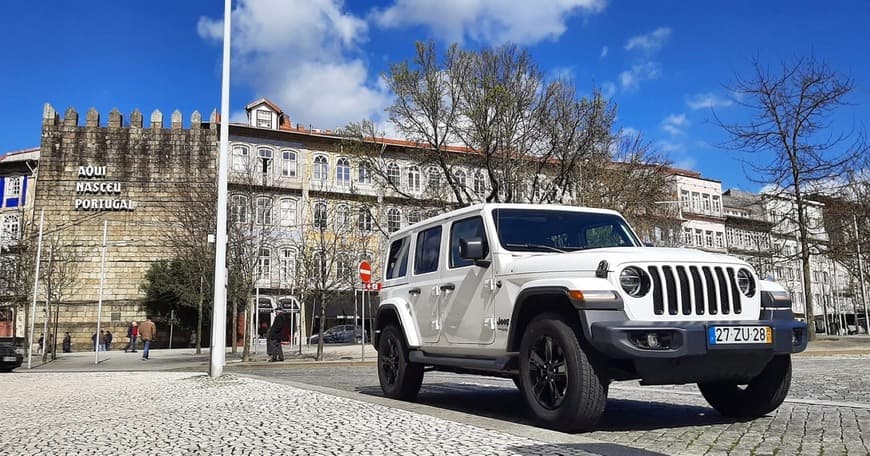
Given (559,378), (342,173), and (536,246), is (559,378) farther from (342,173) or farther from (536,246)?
(342,173)

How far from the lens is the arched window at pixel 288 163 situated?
4894 cm

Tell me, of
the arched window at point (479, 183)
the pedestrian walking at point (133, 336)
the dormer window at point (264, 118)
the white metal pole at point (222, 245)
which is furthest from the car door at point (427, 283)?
the dormer window at point (264, 118)

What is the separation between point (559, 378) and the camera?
522 centimetres

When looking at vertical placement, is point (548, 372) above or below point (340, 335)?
above

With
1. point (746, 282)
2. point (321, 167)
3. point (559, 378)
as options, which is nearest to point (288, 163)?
point (321, 167)

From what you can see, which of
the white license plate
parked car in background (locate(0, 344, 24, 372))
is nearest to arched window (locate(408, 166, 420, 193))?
parked car in background (locate(0, 344, 24, 372))

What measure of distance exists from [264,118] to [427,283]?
45.1 meters

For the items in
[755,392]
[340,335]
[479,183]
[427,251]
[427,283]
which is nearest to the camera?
[755,392]

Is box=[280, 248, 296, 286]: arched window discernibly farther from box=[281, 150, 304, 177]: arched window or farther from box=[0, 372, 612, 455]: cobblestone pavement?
box=[0, 372, 612, 455]: cobblestone pavement

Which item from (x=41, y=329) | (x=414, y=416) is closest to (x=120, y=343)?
(x=41, y=329)

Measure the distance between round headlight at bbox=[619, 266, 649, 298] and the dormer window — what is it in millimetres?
47260

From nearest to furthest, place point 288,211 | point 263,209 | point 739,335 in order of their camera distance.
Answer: point 739,335, point 263,209, point 288,211

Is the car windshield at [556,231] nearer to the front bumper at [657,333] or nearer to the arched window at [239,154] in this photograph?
the front bumper at [657,333]

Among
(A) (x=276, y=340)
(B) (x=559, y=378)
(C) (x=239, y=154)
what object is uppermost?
(C) (x=239, y=154)
